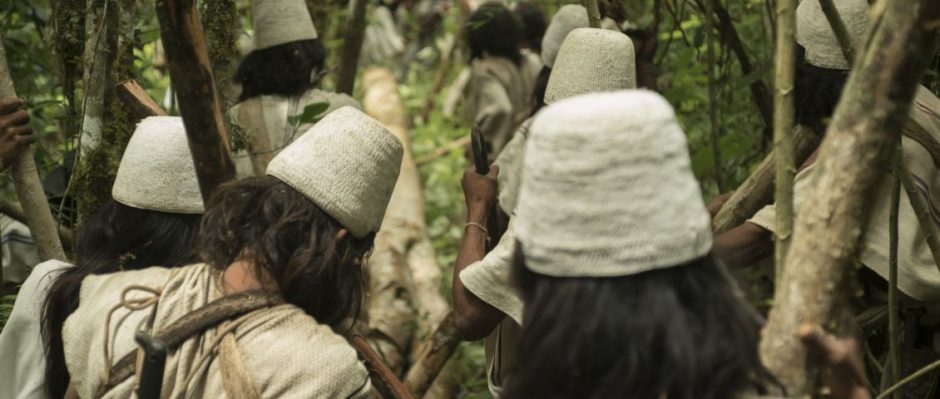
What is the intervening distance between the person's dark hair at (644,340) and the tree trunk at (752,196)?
174 cm

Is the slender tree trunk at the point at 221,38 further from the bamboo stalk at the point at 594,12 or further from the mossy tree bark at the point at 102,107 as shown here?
the bamboo stalk at the point at 594,12

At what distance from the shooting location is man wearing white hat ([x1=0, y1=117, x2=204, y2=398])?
3.00m

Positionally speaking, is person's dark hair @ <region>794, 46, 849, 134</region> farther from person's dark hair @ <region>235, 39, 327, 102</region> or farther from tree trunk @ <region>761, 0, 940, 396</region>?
person's dark hair @ <region>235, 39, 327, 102</region>

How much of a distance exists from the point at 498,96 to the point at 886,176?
5.69 meters

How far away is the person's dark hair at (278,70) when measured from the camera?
5.24m

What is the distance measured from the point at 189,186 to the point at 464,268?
89 cm

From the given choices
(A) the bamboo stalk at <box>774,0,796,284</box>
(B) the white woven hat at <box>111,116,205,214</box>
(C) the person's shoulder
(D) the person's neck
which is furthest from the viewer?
A: (B) the white woven hat at <box>111,116,205,214</box>

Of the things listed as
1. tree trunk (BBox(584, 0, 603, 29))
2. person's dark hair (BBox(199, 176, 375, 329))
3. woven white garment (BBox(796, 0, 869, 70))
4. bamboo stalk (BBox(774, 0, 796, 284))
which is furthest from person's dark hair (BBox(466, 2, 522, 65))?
bamboo stalk (BBox(774, 0, 796, 284))

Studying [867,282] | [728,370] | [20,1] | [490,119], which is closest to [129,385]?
[728,370]

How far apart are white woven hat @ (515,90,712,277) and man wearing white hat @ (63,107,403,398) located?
0.82 metres

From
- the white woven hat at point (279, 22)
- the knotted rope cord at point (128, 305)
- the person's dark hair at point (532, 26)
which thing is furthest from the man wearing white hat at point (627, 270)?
the person's dark hair at point (532, 26)

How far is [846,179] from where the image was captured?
165 cm

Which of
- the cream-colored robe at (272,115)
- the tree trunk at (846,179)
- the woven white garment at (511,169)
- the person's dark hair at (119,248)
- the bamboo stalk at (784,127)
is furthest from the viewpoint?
the cream-colored robe at (272,115)

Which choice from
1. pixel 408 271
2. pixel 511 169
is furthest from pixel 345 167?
pixel 408 271
